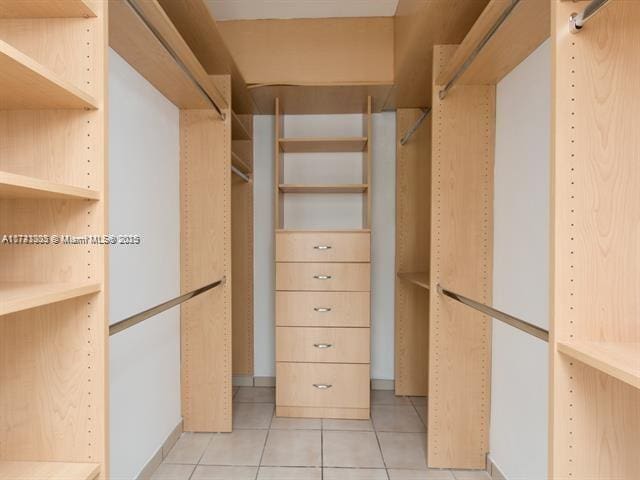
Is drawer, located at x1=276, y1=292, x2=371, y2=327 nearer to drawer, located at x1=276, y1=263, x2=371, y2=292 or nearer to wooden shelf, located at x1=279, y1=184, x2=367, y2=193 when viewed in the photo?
drawer, located at x1=276, y1=263, x2=371, y2=292

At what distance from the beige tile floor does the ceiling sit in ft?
8.12

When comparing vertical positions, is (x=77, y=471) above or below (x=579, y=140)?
below

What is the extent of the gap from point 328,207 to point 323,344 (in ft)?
3.48

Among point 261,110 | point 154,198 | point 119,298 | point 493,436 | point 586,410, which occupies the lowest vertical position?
point 493,436

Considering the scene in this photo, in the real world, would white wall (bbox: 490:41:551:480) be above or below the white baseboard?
above

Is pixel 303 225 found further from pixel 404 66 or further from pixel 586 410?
pixel 586 410

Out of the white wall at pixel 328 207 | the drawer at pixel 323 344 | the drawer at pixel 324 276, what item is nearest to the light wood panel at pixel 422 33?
the white wall at pixel 328 207

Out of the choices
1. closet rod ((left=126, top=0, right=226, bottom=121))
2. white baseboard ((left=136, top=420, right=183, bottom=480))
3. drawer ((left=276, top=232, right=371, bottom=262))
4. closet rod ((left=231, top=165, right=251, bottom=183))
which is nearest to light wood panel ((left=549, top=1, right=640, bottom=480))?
closet rod ((left=126, top=0, right=226, bottom=121))

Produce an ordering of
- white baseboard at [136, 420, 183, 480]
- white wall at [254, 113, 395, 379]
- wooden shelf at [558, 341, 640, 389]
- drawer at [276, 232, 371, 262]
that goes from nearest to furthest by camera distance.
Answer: wooden shelf at [558, 341, 640, 389] < white baseboard at [136, 420, 183, 480] < drawer at [276, 232, 371, 262] < white wall at [254, 113, 395, 379]

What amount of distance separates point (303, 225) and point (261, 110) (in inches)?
35.9

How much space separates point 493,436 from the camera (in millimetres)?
1840

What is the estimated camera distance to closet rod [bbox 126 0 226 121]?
1204 millimetres

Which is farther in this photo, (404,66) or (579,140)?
(404,66)

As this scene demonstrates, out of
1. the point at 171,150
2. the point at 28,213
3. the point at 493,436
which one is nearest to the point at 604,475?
the point at 493,436
